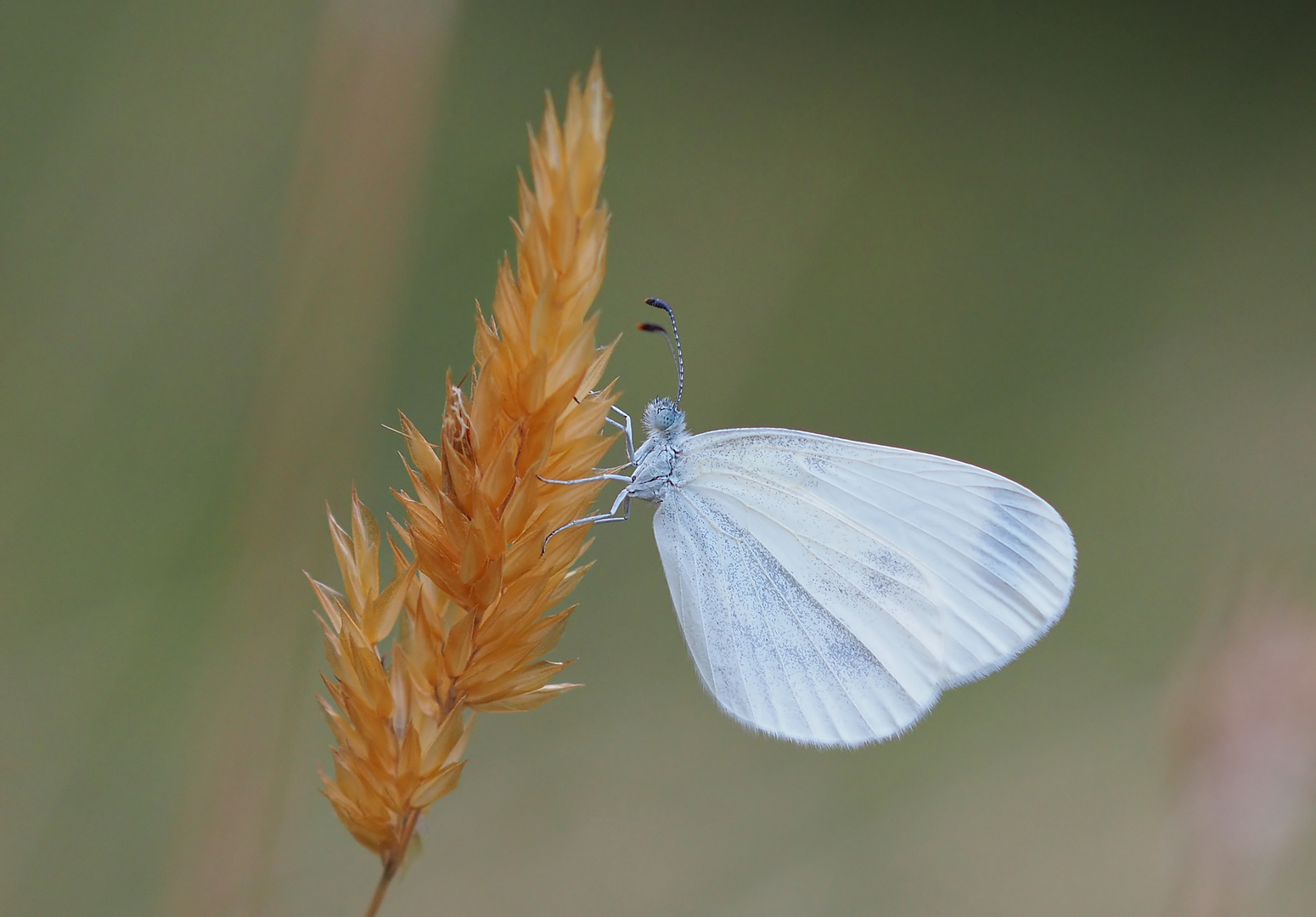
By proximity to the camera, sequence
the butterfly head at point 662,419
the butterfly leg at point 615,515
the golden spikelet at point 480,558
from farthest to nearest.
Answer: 1. the butterfly head at point 662,419
2. the butterfly leg at point 615,515
3. the golden spikelet at point 480,558

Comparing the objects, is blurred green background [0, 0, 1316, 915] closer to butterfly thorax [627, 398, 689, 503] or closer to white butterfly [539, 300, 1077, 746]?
white butterfly [539, 300, 1077, 746]

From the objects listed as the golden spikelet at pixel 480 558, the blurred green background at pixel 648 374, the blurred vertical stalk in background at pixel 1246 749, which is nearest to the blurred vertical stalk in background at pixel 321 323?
the blurred green background at pixel 648 374

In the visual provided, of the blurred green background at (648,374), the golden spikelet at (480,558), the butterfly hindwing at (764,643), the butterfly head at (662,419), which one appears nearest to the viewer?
the golden spikelet at (480,558)

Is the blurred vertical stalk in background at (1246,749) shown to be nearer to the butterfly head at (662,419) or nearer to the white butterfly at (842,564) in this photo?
the white butterfly at (842,564)

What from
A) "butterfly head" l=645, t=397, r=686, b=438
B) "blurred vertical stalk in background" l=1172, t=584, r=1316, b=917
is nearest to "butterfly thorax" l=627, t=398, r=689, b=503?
"butterfly head" l=645, t=397, r=686, b=438

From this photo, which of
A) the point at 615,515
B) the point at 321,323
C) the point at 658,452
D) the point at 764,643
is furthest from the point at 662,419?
the point at 321,323

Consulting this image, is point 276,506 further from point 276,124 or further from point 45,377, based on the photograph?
point 276,124
